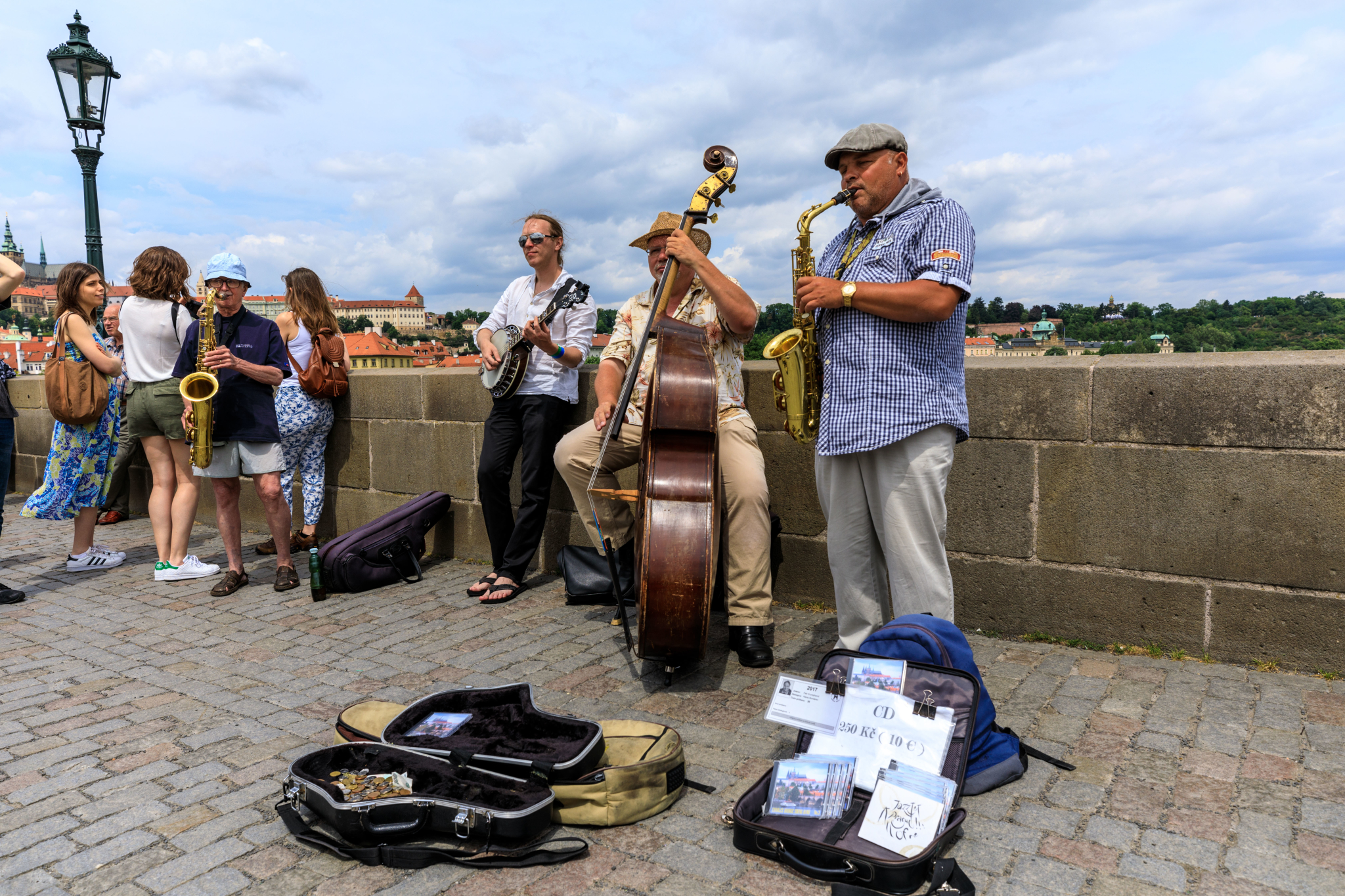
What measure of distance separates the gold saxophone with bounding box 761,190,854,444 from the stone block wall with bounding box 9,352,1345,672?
1087 mm

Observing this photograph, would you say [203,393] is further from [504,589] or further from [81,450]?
[504,589]

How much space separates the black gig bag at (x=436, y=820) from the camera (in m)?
2.57

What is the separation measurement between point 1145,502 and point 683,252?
2363mm

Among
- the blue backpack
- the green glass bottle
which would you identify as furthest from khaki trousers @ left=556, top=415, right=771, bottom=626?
the green glass bottle

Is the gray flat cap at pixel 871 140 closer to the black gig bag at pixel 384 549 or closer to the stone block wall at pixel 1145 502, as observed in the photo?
the stone block wall at pixel 1145 502

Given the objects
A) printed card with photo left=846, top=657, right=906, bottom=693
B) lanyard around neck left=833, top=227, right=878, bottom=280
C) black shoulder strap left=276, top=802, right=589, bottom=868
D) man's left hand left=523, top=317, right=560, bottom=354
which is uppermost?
lanyard around neck left=833, top=227, right=878, bottom=280

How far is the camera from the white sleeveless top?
22.2 ft

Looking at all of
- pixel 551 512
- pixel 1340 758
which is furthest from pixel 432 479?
pixel 1340 758

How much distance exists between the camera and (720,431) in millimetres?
4383

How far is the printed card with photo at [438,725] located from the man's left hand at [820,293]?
1945 mm

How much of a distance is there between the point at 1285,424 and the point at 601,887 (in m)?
3.32

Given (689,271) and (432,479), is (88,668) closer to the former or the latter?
(432,479)

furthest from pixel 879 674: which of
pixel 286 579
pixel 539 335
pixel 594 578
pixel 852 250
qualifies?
pixel 286 579

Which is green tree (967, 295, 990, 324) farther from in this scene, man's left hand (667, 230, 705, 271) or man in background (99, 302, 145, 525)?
man in background (99, 302, 145, 525)
